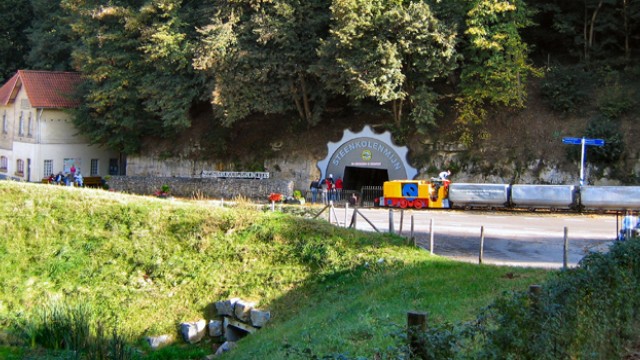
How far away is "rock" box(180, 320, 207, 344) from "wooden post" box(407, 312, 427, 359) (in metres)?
12.8

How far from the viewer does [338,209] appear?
123 feet

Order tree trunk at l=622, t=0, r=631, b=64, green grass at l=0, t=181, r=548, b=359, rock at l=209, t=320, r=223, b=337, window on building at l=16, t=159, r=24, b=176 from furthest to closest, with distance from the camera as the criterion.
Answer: window on building at l=16, t=159, r=24, b=176, tree trunk at l=622, t=0, r=631, b=64, rock at l=209, t=320, r=223, b=337, green grass at l=0, t=181, r=548, b=359

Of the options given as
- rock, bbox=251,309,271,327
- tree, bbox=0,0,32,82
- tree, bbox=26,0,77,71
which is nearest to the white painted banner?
tree, bbox=26,0,77,71

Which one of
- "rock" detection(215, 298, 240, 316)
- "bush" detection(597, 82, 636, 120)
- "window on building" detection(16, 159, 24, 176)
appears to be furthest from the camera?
"window on building" detection(16, 159, 24, 176)

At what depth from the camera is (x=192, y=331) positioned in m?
19.9

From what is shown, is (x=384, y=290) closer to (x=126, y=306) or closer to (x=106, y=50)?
(x=126, y=306)

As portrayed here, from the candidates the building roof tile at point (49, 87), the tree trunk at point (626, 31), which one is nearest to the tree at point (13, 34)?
the building roof tile at point (49, 87)

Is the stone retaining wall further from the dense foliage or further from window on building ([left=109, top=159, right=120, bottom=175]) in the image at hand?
window on building ([left=109, top=159, right=120, bottom=175])

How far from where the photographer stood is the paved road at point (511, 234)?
24031mm

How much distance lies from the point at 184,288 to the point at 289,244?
12.1 ft

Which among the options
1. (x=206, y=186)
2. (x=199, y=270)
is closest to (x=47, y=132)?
(x=206, y=186)

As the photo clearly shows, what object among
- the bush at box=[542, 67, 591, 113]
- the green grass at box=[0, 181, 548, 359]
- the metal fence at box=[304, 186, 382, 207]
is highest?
the bush at box=[542, 67, 591, 113]

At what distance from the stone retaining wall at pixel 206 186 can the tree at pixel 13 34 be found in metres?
23.8

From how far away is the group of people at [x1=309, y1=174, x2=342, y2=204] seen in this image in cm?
4044
